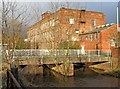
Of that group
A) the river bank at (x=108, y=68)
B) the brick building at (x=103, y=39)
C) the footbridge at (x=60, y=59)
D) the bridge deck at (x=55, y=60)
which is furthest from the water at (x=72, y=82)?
the brick building at (x=103, y=39)

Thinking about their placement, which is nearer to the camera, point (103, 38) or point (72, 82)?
point (72, 82)

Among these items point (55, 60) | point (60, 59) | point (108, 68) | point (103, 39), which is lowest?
point (108, 68)

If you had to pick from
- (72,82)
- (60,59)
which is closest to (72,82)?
(72,82)

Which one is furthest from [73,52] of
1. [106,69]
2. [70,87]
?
[70,87]

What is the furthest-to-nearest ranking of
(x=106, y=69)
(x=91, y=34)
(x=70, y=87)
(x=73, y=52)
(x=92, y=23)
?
1. (x=92, y=23)
2. (x=91, y=34)
3. (x=73, y=52)
4. (x=106, y=69)
5. (x=70, y=87)

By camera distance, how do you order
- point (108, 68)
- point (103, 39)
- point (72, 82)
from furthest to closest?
point (103, 39) < point (108, 68) < point (72, 82)

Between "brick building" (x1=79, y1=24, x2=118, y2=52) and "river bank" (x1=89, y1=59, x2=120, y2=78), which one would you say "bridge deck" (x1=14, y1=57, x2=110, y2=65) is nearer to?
"river bank" (x1=89, y1=59, x2=120, y2=78)

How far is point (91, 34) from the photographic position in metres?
43.9

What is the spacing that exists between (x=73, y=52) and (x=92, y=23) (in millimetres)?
22980

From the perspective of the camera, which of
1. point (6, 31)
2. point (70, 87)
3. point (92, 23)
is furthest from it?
point (92, 23)

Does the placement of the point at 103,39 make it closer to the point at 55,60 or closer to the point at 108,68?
the point at 108,68

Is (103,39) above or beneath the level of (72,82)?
above

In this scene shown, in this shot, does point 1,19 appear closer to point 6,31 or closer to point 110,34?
point 6,31

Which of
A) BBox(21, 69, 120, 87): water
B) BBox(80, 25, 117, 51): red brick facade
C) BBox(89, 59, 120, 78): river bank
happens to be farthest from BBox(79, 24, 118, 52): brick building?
BBox(21, 69, 120, 87): water
